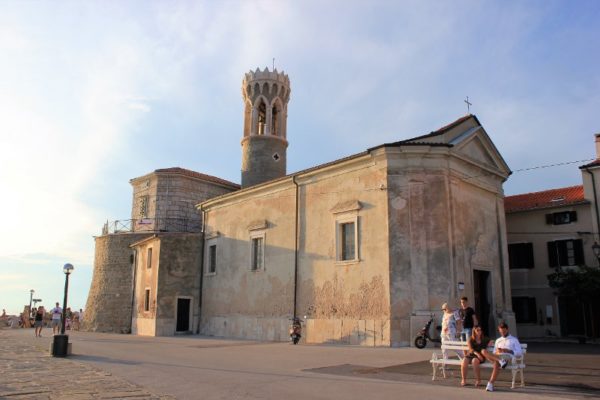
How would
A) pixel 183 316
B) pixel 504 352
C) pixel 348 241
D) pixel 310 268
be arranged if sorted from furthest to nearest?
1. pixel 183 316
2. pixel 310 268
3. pixel 348 241
4. pixel 504 352

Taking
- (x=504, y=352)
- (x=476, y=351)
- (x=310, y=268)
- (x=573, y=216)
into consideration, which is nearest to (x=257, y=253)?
(x=310, y=268)

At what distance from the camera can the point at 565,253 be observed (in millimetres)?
25953

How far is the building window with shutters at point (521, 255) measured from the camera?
89.0 ft

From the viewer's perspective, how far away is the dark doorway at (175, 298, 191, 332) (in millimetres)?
28016

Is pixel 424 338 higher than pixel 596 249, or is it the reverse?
pixel 596 249

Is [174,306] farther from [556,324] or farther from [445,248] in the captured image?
[556,324]

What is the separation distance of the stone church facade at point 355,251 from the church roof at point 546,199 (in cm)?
461

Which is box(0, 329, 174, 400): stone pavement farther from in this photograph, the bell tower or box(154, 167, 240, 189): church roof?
box(154, 167, 240, 189): church roof

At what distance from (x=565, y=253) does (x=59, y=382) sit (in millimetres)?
23946

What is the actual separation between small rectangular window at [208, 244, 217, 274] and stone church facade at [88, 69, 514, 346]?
8 centimetres

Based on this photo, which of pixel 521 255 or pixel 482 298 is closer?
pixel 482 298

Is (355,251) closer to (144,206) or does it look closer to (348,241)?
(348,241)

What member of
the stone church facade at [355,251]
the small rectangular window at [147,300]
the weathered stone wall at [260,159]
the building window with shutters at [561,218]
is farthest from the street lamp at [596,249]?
the small rectangular window at [147,300]

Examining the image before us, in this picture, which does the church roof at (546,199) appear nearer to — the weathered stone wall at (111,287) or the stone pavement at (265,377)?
the stone pavement at (265,377)
